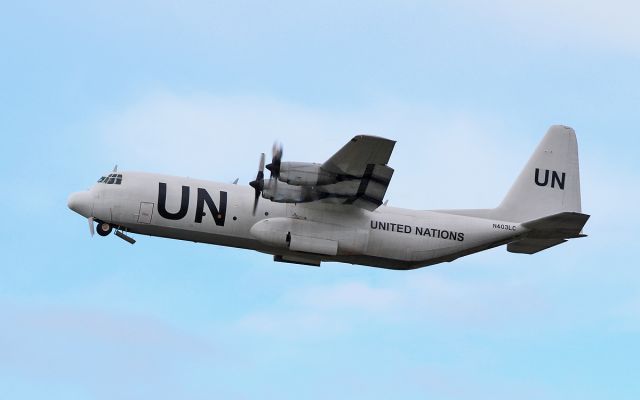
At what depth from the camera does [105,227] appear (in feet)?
105

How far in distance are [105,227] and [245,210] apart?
411 centimetres

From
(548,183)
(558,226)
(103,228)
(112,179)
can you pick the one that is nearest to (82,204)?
(103,228)

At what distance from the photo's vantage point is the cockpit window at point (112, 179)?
32.1 m

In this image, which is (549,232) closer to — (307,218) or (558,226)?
(558,226)

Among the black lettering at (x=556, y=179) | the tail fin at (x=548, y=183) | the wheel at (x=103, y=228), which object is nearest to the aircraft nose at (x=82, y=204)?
the wheel at (x=103, y=228)

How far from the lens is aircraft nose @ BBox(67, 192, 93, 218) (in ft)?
105

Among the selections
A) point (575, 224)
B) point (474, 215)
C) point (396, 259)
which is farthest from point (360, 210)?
point (575, 224)

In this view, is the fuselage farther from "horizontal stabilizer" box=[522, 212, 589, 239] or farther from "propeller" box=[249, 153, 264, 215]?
"horizontal stabilizer" box=[522, 212, 589, 239]

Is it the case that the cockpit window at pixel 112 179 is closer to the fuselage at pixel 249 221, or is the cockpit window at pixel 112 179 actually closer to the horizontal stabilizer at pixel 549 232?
the fuselage at pixel 249 221

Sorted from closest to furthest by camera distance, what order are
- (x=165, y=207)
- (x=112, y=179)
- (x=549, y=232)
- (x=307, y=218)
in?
(x=165, y=207), (x=307, y=218), (x=112, y=179), (x=549, y=232)

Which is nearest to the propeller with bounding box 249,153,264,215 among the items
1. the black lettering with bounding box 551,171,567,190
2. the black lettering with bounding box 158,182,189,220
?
the black lettering with bounding box 158,182,189,220

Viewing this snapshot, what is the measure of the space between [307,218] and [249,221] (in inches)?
66.0

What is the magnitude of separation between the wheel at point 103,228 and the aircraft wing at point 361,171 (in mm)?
6339

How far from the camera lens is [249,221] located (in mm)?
31906
